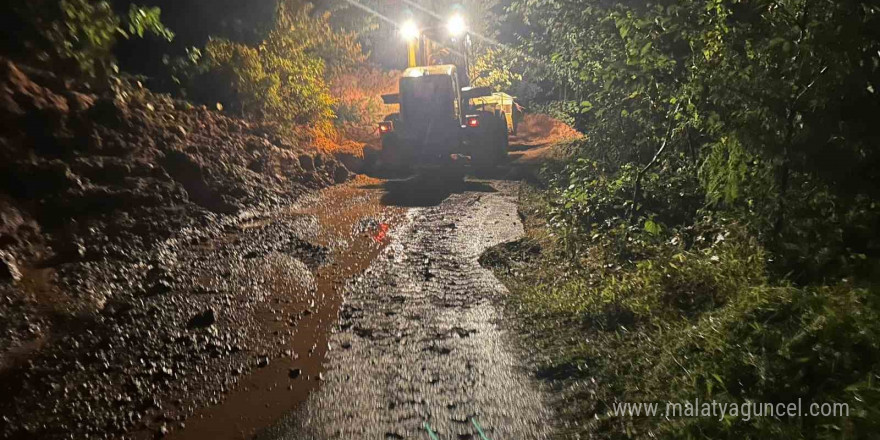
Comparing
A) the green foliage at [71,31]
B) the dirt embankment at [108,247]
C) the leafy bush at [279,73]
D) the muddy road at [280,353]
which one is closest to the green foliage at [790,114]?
the muddy road at [280,353]

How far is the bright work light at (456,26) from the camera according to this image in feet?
57.8

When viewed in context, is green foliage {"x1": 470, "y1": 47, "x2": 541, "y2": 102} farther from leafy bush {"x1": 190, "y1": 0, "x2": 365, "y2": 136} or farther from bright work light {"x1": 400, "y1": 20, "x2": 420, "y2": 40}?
leafy bush {"x1": 190, "y1": 0, "x2": 365, "y2": 136}

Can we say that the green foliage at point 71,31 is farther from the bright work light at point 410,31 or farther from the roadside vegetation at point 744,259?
the bright work light at point 410,31

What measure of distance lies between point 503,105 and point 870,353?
1658 centimetres

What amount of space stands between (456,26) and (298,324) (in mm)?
14700

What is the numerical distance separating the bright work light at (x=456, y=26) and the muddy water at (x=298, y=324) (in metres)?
10.1

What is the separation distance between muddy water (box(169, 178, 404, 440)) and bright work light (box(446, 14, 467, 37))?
10139mm

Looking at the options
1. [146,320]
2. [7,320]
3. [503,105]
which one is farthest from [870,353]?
[503,105]

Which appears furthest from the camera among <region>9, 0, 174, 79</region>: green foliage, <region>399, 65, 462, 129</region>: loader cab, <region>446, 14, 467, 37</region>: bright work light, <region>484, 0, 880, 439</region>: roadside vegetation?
<region>446, 14, 467, 37</region>: bright work light

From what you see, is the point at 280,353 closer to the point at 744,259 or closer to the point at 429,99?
the point at 744,259

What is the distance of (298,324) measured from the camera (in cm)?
495

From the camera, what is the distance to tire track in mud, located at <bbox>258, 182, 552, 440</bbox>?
3441 millimetres

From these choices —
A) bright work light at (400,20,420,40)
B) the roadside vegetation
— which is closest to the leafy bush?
bright work light at (400,20,420,40)

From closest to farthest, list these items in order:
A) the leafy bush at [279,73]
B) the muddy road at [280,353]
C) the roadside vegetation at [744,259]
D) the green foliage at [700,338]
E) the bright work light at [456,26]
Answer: the green foliage at [700,338] < the roadside vegetation at [744,259] < the muddy road at [280,353] < the leafy bush at [279,73] < the bright work light at [456,26]
